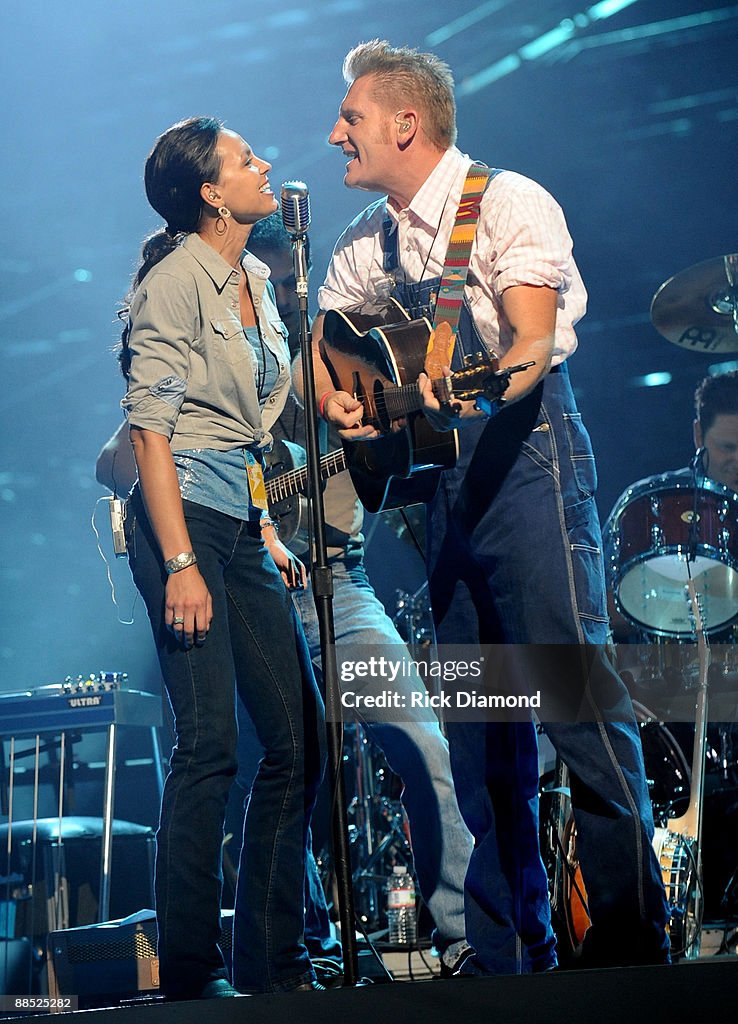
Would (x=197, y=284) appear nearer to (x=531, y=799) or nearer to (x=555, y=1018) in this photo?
(x=531, y=799)

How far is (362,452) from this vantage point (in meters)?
2.95

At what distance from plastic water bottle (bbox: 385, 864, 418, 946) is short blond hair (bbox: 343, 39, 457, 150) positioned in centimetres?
283

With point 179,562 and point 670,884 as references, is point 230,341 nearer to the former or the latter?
point 179,562

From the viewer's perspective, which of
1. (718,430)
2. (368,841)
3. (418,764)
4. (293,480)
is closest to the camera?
(418,764)

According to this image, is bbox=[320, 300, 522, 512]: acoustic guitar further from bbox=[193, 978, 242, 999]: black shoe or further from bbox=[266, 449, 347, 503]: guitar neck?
bbox=[193, 978, 242, 999]: black shoe

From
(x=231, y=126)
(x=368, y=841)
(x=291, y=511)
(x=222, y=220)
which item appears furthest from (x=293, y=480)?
(x=368, y=841)

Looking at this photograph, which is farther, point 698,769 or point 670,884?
point 698,769

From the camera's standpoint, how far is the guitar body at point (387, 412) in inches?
109

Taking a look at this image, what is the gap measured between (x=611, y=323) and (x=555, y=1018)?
297cm

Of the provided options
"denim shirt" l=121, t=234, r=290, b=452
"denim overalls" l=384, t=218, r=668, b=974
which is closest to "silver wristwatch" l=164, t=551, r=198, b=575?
"denim shirt" l=121, t=234, r=290, b=452

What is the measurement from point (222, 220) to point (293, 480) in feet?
2.78

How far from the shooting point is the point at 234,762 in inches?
101

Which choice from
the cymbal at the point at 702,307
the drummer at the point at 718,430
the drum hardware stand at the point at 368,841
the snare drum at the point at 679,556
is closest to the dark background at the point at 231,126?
the cymbal at the point at 702,307

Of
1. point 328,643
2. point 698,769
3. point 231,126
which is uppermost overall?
point 231,126
